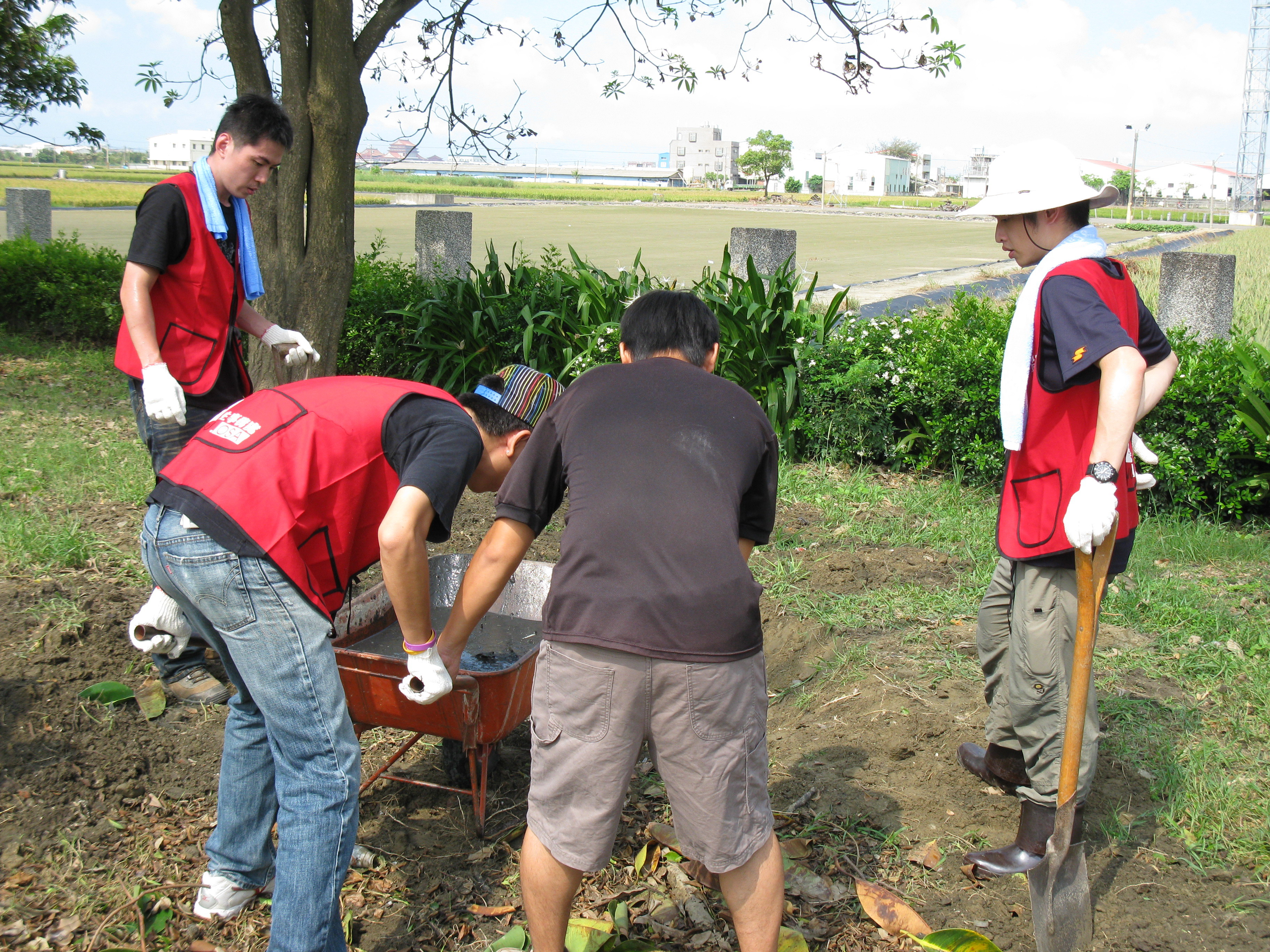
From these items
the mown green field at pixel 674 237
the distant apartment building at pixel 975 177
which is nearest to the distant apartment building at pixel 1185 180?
the distant apartment building at pixel 975 177

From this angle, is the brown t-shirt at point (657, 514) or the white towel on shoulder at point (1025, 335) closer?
the brown t-shirt at point (657, 514)

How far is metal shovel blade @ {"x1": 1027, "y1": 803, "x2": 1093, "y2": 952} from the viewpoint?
235 cm

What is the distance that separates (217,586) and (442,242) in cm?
628

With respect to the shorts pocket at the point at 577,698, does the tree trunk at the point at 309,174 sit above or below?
above

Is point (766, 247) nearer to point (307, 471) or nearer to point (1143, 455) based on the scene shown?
point (1143, 455)

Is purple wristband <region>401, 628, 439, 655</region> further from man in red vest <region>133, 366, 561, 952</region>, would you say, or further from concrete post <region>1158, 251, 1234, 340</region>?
concrete post <region>1158, 251, 1234, 340</region>

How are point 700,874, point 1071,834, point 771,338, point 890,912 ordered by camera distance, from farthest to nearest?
1. point 771,338
2. point 700,874
3. point 890,912
4. point 1071,834

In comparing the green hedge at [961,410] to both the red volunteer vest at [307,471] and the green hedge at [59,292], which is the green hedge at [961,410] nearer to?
the red volunteer vest at [307,471]

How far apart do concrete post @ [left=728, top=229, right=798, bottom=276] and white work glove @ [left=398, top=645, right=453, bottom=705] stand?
17.0ft

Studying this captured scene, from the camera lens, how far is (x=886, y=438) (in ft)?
19.8

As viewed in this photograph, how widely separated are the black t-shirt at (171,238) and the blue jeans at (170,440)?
64 mm

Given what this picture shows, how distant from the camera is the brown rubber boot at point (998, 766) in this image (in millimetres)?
2963

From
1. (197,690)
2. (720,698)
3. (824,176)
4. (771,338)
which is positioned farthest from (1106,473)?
(824,176)

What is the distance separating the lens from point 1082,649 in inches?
90.8
